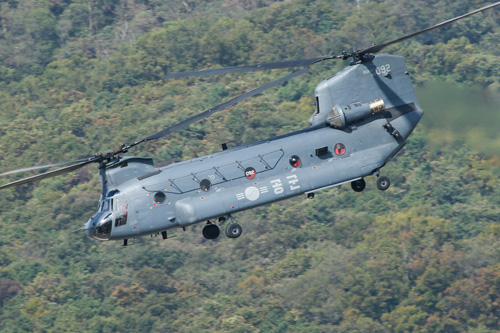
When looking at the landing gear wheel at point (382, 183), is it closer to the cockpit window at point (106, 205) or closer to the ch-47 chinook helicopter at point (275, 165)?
the ch-47 chinook helicopter at point (275, 165)

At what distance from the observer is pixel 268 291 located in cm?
7631

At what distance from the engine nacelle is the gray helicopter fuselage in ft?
0.11

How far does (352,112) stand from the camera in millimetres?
30594

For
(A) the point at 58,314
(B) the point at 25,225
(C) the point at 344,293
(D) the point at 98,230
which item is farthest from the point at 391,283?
(D) the point at 98,230

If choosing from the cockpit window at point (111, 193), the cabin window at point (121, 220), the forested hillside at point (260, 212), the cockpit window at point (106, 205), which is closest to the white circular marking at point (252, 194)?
the cabin window at point (121, 220)

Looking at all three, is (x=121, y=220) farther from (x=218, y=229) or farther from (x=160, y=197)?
(x=218, y=229)

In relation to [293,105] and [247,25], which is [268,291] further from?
[247,25]

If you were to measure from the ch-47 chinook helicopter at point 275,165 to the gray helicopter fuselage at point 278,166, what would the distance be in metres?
0.03

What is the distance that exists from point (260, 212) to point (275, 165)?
55.2 m

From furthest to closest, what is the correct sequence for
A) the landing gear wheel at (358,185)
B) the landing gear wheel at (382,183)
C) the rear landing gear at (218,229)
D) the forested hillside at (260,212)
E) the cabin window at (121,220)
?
the forested hillside at (260,212) → the landing gear wheel at (358,185) → the landing gear wheel at (382,183) → the rear landing gear at (218,229) → the cabin window at (121,220)

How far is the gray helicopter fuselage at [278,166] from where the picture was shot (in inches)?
1142

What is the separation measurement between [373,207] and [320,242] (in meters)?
6.80

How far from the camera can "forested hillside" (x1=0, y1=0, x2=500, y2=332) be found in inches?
2913

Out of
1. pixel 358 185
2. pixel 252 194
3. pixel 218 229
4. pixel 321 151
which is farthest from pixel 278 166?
pixel 358 185
